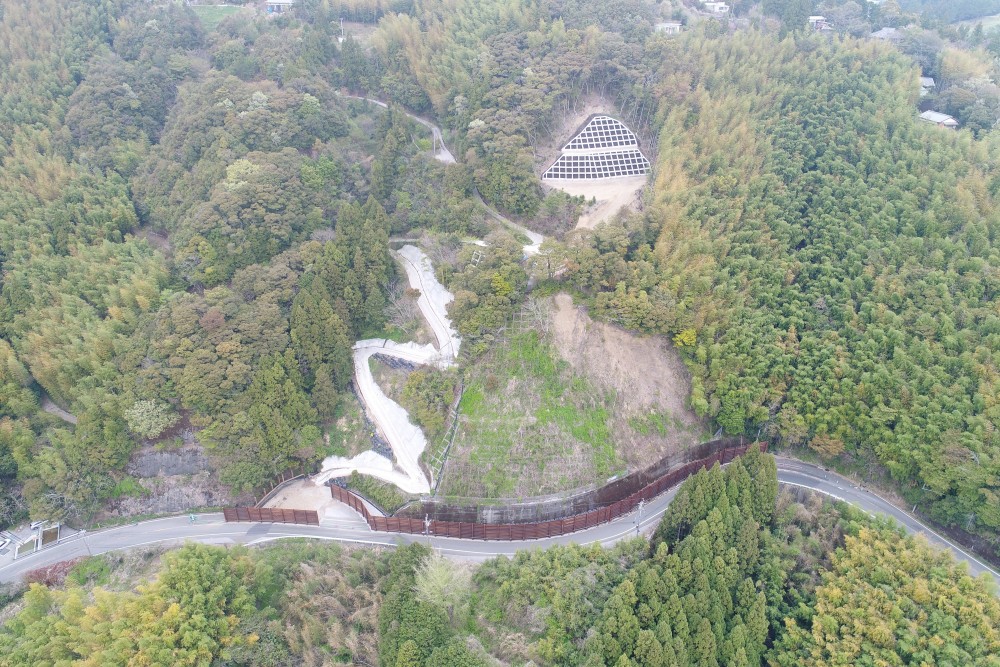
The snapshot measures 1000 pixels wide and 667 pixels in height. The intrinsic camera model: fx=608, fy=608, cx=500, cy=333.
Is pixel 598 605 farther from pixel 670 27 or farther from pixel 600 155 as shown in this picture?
pixel 670 27


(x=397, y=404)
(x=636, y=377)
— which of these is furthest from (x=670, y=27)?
(x=397, y=404)

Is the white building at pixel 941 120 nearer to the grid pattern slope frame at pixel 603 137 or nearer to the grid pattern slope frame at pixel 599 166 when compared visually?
the grid pattern slope frame at pixel 599 166

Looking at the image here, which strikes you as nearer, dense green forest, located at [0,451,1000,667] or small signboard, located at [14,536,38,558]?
dense green forest, located at [0,451,1000,667]

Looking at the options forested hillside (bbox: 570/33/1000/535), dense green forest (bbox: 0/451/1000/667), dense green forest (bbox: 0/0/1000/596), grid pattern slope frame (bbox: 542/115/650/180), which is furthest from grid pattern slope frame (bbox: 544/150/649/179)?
dense green forest (bbox: 0/451/1000/667)

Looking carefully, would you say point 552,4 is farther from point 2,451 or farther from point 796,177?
point 2,451

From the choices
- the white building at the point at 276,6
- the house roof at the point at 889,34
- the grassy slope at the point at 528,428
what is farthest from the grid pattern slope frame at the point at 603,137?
the white building at the point at 276,6

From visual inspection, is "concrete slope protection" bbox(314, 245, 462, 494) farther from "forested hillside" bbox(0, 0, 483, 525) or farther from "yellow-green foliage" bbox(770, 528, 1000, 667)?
"yellow-green foliage" bbox(770, 528, 1000, 667)

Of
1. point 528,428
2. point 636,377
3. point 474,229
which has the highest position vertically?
point 474,229
